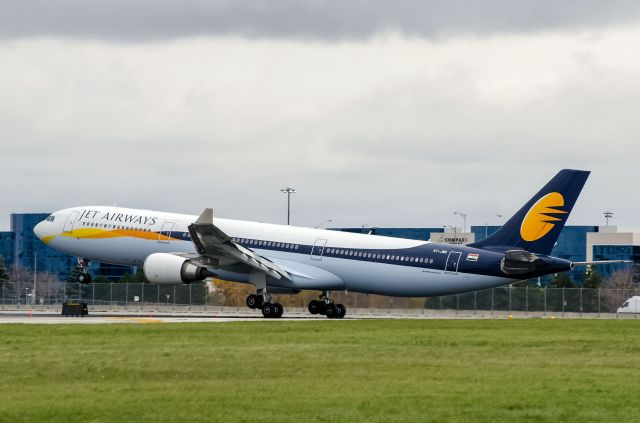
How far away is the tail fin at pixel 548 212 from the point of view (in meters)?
62.8

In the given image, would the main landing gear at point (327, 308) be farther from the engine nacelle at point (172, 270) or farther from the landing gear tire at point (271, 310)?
the engine nacelle at point (172, 270)

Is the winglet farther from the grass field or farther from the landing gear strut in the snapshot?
the grass field

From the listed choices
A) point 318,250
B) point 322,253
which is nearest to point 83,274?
point 318,250

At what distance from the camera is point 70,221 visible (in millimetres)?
73562

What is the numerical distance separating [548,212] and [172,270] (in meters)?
19.3

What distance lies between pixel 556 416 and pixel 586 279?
4820 inches

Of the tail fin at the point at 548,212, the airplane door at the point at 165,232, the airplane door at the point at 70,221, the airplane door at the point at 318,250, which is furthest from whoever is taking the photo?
the airplane door at the point at 70,221

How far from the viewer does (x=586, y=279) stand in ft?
468

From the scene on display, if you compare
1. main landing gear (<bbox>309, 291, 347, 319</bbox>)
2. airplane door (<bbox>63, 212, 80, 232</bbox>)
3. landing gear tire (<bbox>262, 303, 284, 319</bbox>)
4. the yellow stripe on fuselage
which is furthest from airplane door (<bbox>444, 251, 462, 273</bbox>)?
airplane door (<bbox>63, 212, 80, 232</bbox>)

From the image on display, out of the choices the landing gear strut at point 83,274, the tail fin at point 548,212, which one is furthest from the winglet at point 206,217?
the tail fin at point 548,212

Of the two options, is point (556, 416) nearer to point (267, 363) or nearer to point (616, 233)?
point (267, 363)

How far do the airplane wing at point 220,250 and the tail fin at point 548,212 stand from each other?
12597 millimetres

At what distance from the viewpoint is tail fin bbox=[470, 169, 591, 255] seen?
62.8 meters

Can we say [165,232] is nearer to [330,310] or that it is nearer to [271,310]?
[271,310]
